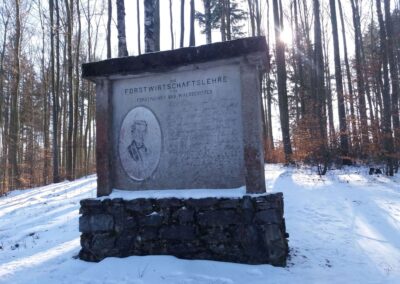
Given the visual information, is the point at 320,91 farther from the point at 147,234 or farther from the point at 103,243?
the point at 103,243

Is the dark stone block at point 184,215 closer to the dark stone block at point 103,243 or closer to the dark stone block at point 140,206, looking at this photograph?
the dark stone block at point 140,206

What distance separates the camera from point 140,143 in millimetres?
5293

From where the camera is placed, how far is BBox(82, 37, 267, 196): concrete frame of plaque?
15.3 feet

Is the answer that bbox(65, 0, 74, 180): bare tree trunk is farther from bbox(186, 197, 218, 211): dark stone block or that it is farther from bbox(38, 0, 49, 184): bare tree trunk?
bbox(186, 197, 218, 211): dark stone block

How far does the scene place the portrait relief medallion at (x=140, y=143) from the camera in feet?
17.1

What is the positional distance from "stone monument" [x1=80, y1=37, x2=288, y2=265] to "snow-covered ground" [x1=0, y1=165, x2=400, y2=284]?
0.26 metres

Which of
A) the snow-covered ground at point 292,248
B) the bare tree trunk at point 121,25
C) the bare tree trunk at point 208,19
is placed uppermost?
the bare tree trunk at point 208,19

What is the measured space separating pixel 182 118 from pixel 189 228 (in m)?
1.51

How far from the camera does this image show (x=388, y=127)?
36.8 feet

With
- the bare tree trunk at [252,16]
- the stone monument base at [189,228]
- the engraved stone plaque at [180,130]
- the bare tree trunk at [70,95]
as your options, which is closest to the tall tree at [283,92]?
the bare tree trunk at [252,16]

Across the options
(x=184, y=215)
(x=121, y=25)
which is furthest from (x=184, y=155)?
(x=121, y=25)

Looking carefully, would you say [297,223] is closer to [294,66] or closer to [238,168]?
[238,168]

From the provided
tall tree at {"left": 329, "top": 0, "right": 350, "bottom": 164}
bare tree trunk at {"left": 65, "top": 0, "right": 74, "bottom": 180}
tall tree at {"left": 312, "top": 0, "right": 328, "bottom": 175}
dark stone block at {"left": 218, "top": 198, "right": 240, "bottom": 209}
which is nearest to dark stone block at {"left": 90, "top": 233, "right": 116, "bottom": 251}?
dark stone block at {"left": 218, "top": 198, "right": 240, "bottom": 209}

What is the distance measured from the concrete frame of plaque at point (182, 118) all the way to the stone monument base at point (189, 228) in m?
0.33
